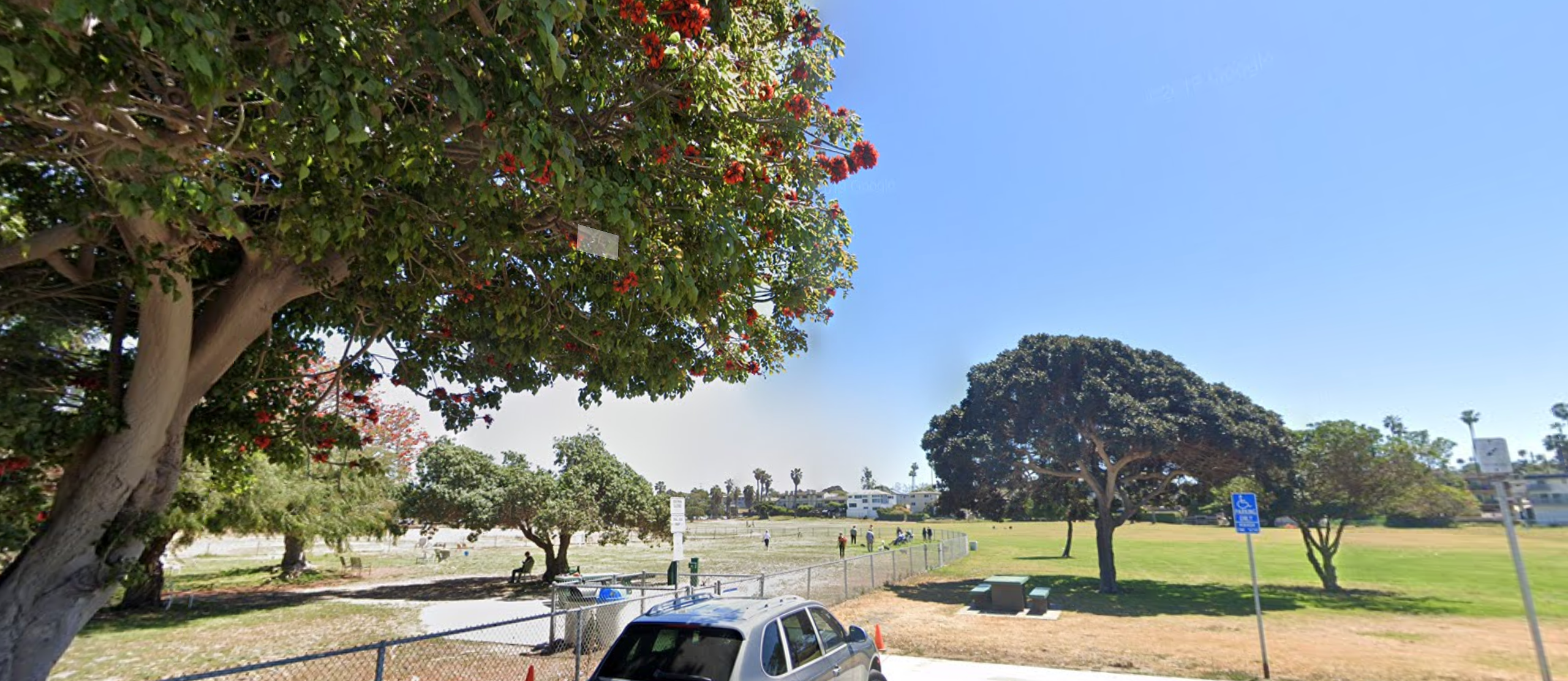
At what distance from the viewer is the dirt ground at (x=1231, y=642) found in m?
12.0

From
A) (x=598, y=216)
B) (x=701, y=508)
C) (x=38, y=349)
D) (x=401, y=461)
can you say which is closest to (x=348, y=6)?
(x=598, y=216)

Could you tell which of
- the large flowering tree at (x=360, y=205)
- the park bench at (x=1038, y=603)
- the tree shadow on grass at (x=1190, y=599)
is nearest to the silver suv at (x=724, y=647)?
the large flowering tree at (x=360, y=205)

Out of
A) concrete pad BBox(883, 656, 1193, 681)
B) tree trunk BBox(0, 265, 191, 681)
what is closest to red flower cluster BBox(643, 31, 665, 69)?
tree trunk BBox(0, 265, 191, 681)

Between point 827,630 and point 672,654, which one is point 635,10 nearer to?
point 672,654

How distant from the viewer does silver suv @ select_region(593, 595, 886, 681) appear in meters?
5.93

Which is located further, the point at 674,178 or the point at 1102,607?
the point at 1102,607

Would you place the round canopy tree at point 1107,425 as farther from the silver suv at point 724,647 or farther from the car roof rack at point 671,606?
the silver suv at point 724,647

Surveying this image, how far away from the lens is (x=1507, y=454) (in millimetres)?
9102

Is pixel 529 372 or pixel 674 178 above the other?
pixel 674 178

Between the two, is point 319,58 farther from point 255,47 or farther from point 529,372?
point 529,372

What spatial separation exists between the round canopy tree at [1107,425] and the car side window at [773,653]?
65.9 ft

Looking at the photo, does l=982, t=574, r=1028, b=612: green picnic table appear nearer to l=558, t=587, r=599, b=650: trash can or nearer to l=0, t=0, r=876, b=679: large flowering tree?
l=558, t=587, r=599, b=650: trash can

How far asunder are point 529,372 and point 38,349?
4888mm

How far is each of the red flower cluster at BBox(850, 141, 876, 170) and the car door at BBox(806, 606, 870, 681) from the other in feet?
15.1
